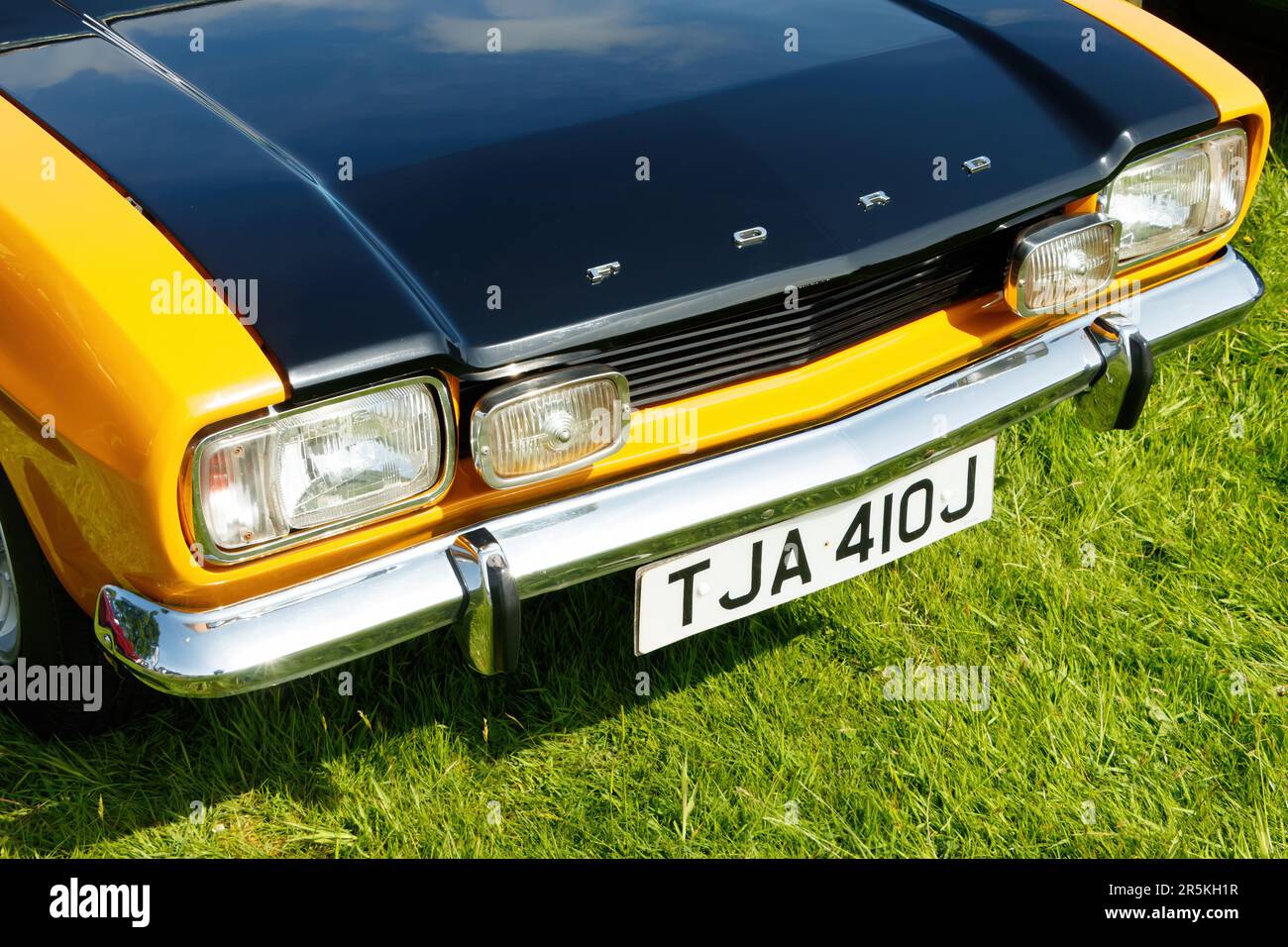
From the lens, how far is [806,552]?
6.90ft

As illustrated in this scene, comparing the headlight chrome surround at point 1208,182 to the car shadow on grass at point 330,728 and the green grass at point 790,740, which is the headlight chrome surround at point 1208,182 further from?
the car shadow on grass at point 330,728

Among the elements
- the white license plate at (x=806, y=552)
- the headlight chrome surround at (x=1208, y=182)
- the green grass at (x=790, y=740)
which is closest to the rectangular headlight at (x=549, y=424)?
the white license plate at (x=806, y=552)

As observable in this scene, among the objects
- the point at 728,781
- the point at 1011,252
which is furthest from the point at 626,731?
the point at 1011,252

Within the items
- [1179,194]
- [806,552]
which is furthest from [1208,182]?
[806,552]

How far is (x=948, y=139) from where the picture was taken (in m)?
2.11

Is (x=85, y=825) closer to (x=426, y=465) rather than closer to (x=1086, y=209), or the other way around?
(x=426, y=465)

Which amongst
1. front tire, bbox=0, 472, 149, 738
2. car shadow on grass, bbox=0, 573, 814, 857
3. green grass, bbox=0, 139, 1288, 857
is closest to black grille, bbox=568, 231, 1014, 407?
car shadow on grass, bbox=0, 573, 814, 857

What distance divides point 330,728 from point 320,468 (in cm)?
81

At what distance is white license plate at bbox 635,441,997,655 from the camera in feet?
6.60

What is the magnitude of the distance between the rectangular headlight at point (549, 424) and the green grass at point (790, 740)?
0.72m

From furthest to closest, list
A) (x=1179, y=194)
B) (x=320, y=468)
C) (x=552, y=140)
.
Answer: (x=1179, y=194), (x=552, y=140), (x=320, y=468)

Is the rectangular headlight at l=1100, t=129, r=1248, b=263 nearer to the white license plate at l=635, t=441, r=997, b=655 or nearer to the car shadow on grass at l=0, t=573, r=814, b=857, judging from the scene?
the white license plate at l=635, t=441, r=997, b=655

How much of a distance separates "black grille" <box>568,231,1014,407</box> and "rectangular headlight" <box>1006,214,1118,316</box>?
0.06 metres

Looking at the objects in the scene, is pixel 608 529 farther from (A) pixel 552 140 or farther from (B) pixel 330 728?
(B) pixel 330 728
